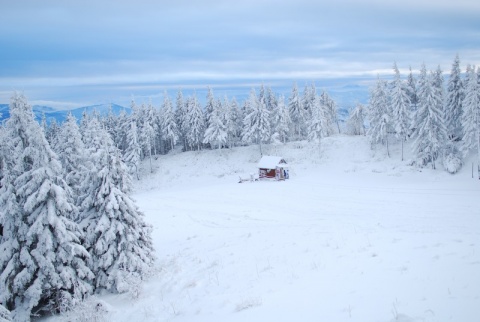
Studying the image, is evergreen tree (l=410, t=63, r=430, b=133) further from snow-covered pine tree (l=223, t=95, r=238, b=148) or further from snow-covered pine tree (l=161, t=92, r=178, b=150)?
snow-covered pine tree (l=161, t=92, r=178, b=150)

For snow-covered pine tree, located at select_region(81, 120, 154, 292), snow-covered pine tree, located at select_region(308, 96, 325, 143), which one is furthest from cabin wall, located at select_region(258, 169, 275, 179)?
snow-covered pine tree, located at select_region(81, 120, 154, 292)

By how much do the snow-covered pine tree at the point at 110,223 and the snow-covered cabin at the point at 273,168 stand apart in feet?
113

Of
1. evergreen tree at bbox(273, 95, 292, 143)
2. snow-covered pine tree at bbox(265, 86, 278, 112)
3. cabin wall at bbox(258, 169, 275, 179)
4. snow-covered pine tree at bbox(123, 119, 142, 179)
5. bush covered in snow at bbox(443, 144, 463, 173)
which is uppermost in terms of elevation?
snow-covered pine tree at bbox(265, 86, 278, 112)

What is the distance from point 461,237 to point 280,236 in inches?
344

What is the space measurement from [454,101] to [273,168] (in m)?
30.8

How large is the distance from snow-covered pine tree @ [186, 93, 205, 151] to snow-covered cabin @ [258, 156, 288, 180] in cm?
2247

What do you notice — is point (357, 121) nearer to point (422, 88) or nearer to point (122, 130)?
point (422, 88)

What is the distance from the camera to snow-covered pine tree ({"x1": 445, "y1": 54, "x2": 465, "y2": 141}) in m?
50.3

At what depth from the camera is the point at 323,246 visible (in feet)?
48.3

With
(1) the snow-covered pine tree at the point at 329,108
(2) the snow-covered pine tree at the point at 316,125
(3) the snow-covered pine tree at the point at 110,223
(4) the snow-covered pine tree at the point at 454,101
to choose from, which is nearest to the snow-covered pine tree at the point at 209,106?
(2) the snow-covered pine tree at the point at 316,125

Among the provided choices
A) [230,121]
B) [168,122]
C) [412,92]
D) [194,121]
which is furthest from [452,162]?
[168,122]

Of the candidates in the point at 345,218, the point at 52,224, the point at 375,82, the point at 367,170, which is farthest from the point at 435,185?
the point at 52,224

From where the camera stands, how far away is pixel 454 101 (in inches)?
1997

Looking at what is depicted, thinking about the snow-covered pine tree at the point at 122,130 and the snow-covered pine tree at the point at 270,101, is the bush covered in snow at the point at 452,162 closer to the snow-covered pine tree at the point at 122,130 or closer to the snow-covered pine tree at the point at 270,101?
the snow-covered pine tree at the point at 270,101
